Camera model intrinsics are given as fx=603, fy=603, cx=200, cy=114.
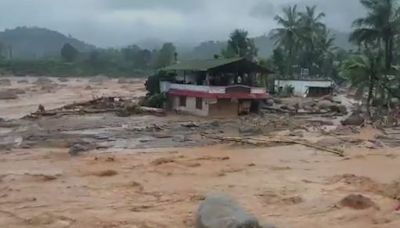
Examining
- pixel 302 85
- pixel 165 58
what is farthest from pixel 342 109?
pixel 165 58

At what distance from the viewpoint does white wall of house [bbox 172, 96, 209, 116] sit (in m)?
36.6

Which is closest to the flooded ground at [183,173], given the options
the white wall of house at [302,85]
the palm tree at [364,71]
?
the palm tree at [364,71]

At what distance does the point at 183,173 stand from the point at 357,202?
6.39 meters

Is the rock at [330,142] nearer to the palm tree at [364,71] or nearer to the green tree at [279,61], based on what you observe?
the palm tree at [364,71]

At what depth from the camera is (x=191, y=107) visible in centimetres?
3819

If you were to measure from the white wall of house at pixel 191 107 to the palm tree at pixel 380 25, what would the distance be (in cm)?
1008

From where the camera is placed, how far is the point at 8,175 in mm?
18812

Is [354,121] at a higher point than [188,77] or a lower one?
lower

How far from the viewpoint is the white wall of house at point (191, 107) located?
36556mm

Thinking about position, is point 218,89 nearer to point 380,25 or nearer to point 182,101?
point 182,101

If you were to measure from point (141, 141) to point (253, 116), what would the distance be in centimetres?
1128

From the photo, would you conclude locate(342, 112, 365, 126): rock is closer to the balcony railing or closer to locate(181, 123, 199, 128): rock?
the balcony railing

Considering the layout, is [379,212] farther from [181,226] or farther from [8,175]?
[8,175]

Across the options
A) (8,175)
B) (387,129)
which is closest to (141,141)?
(8,175)
